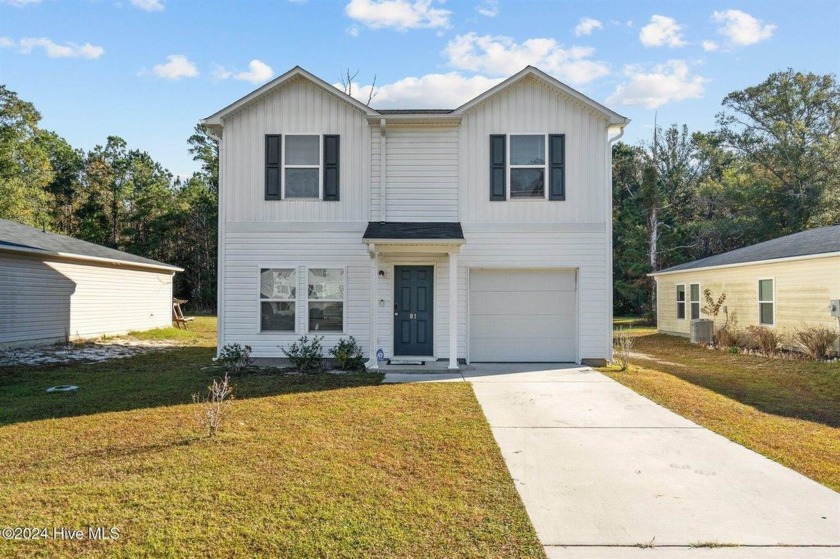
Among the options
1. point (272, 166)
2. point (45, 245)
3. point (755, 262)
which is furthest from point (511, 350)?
point (45, 245)

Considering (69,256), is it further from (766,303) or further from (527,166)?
(766,303)

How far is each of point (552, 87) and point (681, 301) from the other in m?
12.4

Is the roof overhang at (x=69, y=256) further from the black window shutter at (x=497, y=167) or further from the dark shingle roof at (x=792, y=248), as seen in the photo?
the dark shingle roof at (x=792, y=248)

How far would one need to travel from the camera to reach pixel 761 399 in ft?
27.1

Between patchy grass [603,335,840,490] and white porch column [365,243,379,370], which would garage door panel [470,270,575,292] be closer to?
patchy grass [603,335,840,490]

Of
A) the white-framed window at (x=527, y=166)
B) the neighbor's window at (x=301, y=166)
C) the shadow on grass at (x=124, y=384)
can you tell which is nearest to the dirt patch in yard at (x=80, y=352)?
the shadow on grass at (x=124, y=384)

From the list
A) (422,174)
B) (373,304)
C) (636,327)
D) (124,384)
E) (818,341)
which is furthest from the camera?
(636,327)


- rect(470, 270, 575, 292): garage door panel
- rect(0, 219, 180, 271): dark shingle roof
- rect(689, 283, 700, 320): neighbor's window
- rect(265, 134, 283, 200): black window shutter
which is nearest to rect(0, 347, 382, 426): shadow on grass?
rect(470, 270, 575, 292): garage door panel

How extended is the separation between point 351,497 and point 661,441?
3719mm

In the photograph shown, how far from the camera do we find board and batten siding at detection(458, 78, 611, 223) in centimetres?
1119

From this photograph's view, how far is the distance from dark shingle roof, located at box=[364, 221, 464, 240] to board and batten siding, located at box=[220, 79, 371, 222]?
23.5 inches

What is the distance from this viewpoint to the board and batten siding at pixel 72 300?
13.9 meters

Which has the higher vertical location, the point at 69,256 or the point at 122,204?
the point at 122,204

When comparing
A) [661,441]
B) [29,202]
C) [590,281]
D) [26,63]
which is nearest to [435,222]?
[590,281]
